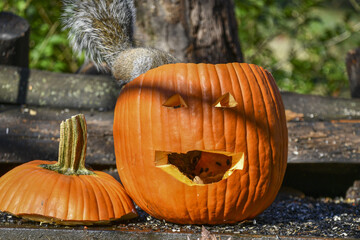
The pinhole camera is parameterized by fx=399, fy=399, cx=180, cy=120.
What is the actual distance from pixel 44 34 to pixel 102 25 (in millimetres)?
3479

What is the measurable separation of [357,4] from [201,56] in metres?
3.60

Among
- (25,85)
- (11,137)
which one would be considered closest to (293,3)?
(25,85)

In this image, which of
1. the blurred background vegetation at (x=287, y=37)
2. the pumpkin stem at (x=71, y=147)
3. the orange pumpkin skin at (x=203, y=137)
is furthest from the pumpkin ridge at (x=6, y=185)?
the blurred background vegetation at (x=287, y=37)

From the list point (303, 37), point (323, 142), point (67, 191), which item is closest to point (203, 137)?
point (67, 191)

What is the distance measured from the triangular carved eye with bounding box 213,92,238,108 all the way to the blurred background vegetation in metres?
3.58

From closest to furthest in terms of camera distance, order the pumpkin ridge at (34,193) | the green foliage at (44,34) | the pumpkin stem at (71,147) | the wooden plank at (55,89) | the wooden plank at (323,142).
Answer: the pumpkin ridge at (34,193)
the pumpkin stem at (71,147)
the wooden plank at (323,142)
the wooden plank at (55,89)
the green foliage at (44,34)

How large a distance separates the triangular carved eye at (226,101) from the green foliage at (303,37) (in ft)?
11.9

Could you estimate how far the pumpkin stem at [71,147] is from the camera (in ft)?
6.01

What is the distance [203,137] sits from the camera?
167cm

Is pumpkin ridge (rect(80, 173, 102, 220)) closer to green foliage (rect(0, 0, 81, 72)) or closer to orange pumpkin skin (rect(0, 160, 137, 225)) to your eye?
orange pumpkin skin (rect(0, 160, 137, 225))

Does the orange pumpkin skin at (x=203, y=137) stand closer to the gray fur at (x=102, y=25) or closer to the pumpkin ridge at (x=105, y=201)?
the pumpkin ridge at (x=105, y=201)

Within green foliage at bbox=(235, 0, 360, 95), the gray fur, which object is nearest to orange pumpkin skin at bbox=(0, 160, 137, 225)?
the gray fur

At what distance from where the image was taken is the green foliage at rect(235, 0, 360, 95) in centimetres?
545

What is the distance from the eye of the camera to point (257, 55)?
571cm
